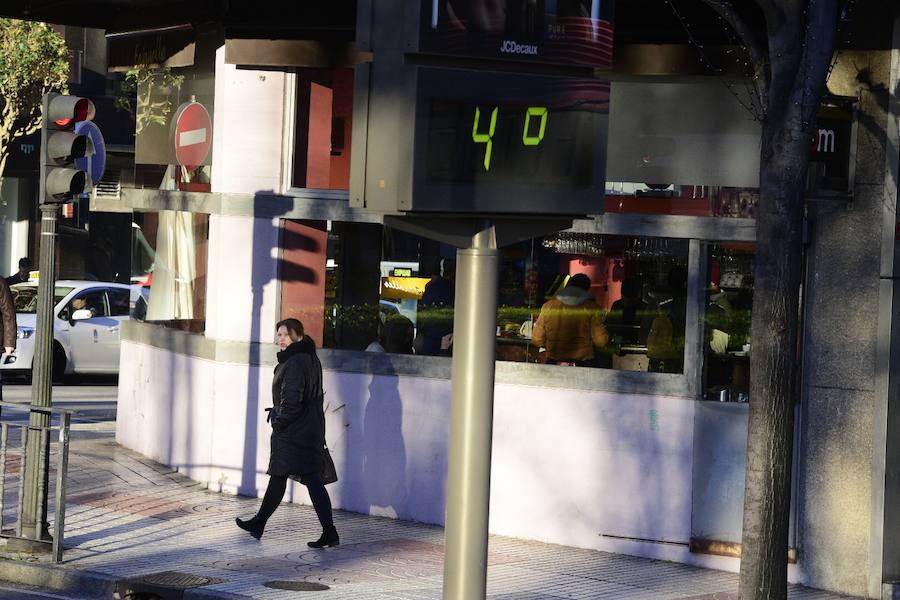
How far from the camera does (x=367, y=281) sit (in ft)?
38.2

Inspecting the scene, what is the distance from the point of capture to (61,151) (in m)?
9.62

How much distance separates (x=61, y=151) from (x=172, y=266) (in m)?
3.83

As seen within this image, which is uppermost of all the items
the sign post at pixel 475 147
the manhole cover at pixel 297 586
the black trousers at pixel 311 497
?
the sign post at pixel 475 147

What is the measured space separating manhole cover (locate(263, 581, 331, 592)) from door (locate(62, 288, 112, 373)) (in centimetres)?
1280

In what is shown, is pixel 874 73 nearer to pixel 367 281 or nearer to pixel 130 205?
pixel 367 281

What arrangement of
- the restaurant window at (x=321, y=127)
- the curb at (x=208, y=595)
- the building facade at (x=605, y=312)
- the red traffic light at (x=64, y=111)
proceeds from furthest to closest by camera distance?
the restaurant window at (x=321, y=127), the building facade at (x=605, y=312), the red traffic light at (x=64, y=111), the curb at (x=208, y=595)

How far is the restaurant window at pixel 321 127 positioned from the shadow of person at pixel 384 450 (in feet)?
5.64

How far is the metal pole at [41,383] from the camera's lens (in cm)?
953

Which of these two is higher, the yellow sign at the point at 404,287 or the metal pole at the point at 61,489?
the yellow sign at the point at 404,287

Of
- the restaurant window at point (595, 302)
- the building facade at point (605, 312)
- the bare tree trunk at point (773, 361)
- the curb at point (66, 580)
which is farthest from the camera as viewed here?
the restaurant window at point (595, 302)

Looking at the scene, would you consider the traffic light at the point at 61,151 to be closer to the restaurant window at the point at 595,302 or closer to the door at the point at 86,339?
the restaurant window at the point at 595,302

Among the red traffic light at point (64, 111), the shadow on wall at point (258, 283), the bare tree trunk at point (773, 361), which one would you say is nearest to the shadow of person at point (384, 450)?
the shadow on wall at point (258, 283)

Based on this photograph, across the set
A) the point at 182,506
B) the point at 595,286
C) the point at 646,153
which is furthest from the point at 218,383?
the point at 646,153

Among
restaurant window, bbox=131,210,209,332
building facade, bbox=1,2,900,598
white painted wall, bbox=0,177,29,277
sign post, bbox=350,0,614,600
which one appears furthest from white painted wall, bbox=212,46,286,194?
white painted wall, bbox=0,177,29,277
